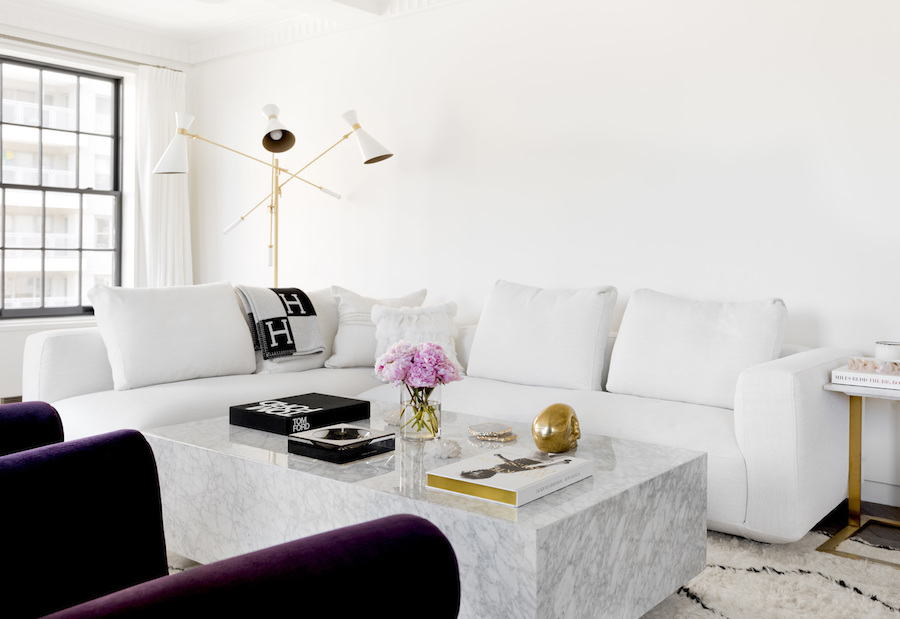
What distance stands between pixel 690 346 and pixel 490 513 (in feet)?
6.00

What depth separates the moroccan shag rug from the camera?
2.12 m

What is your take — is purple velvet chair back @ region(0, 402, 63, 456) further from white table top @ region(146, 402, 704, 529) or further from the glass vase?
the glass vase

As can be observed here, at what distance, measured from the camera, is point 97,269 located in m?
5.81

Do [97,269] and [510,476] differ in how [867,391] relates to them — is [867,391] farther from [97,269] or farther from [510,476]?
[97,269]

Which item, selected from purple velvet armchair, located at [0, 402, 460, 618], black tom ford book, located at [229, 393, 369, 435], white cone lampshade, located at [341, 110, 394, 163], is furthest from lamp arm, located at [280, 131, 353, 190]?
purple velvet armchair, located at [0, 402, 460, 618]

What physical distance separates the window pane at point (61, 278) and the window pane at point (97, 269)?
0.06 meters

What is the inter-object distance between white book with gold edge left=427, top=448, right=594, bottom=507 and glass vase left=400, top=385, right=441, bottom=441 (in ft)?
0.91

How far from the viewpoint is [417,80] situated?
15.7 feet

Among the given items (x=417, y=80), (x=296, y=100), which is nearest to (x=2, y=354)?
(x=296, y=100)

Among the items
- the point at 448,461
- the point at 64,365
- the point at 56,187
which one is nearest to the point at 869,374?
the point at 448,461

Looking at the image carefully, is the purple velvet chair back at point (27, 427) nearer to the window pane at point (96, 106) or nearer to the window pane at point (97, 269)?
the window pane at point (97, 269)

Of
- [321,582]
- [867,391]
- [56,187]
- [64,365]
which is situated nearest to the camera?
[321,582]

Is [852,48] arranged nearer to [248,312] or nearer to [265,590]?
[248,312]

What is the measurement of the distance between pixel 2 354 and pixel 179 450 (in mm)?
3457
